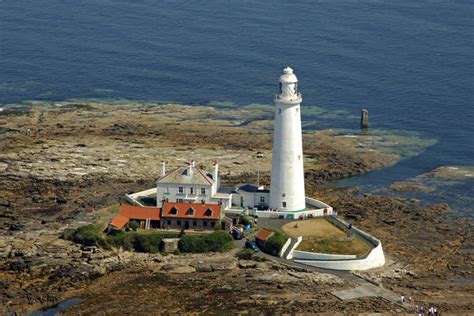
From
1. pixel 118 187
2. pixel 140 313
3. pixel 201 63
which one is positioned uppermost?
pixel 201 63

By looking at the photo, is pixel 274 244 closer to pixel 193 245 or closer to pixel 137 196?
pixel 193 245

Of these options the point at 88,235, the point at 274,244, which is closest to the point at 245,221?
the point at 274,244

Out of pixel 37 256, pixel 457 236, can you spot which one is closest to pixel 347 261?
pixel 457 236

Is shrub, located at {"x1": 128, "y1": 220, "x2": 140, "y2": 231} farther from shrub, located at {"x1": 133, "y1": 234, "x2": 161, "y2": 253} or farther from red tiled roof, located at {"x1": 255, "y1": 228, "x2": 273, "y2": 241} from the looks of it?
red tiled roof, located at {"x1": 255, "y1": 228, "x2": 273, "y2": 241}

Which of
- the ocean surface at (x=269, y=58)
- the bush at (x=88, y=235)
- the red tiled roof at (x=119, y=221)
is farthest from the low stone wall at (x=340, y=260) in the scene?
the ocean surface at (x=269, y=58)

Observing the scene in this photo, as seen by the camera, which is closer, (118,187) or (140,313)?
(140,313)

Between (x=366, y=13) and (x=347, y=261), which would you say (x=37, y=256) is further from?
(x=366, y=13)

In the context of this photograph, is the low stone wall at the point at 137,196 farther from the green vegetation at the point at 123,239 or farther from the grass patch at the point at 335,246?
the grass patch at the point at 335,246
